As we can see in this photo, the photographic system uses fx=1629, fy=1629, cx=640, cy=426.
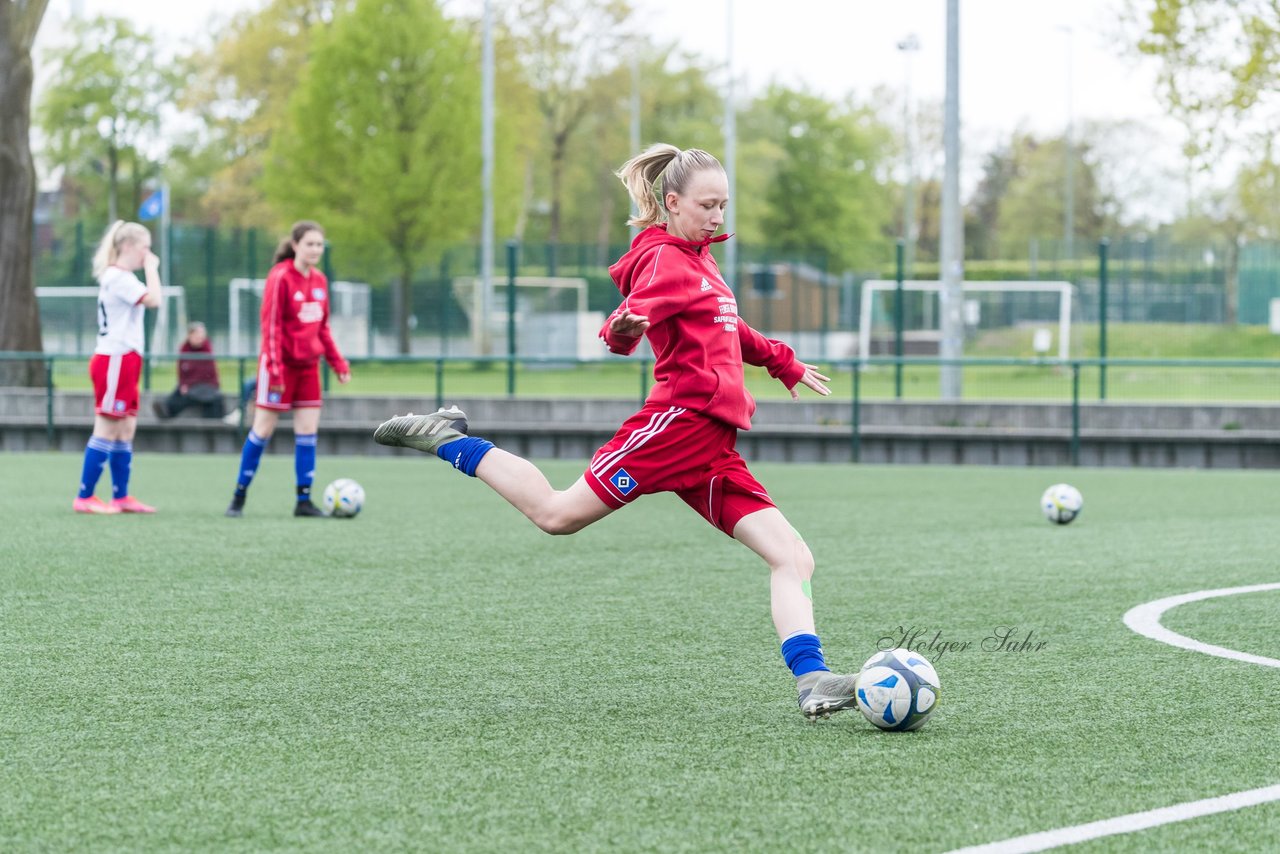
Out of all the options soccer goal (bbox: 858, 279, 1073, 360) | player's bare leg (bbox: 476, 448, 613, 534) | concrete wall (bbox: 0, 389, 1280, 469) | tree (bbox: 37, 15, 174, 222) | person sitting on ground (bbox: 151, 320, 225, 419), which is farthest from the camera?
tree (bbox: 37, 15, 174, 222)

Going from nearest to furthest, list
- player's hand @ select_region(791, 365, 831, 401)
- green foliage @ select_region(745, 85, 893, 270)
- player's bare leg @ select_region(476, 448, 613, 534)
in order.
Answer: player's bare leg @ select_region(476, 448, 613, 534) → player's hand @ select_region(791, 365, 831, 401) → green foliage @ select_region(745, 85, 893, 270)

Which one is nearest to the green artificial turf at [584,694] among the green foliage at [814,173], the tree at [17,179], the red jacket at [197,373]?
the red jacket at [197,373]

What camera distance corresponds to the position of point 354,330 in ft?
101

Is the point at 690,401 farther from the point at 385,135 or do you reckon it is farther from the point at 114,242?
the point at 385,135

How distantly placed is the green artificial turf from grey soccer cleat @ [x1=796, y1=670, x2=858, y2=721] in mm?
68

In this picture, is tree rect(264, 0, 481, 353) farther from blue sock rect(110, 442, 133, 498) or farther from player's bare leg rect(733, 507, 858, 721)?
player's bare leg rect(733, 507, 858, 721)

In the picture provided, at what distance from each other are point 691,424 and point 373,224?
32615mm

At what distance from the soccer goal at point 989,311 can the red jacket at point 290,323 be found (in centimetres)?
2112

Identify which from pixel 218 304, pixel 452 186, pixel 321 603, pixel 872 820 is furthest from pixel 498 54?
pixel 872 820

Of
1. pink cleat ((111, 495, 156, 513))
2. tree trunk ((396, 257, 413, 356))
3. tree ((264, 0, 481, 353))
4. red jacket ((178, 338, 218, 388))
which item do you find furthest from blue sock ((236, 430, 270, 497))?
tree ((264, 0, 481, 353))

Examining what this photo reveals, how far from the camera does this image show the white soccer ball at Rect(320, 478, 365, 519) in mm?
11398

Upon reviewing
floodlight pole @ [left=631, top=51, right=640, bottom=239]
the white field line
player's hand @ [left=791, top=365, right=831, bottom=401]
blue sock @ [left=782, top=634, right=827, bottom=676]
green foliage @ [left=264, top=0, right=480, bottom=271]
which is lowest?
the white field line

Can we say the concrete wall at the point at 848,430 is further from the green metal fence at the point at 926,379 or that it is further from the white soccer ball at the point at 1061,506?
the white soccer ball at the point at 1061,506

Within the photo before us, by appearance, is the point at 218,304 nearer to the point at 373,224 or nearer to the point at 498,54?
the point at 373,224
